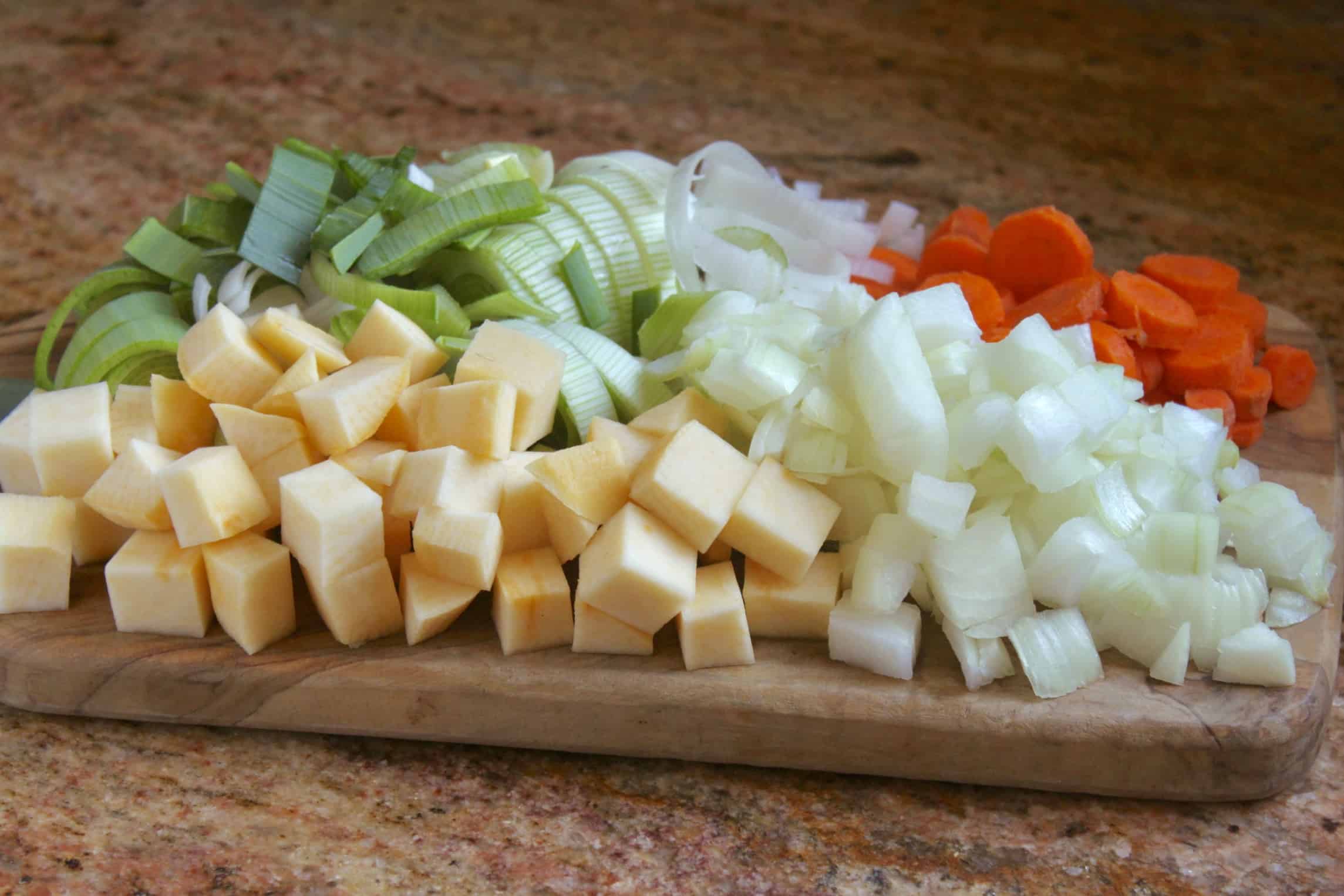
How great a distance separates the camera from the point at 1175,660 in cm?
170

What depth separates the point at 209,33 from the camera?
3850 mm

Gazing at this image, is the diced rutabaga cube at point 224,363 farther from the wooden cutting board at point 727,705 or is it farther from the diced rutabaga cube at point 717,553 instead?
the diced rutabaga cube at point 717,553

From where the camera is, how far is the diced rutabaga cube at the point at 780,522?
1.77 meters

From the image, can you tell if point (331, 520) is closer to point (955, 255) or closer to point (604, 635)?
point (604, 635)

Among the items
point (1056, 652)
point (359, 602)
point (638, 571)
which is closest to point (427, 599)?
point (359, 602)

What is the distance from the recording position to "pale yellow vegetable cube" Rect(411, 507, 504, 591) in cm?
171

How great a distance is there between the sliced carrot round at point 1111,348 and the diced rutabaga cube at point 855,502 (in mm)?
545

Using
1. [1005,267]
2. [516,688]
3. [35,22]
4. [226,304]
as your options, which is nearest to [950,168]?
[1005,267]

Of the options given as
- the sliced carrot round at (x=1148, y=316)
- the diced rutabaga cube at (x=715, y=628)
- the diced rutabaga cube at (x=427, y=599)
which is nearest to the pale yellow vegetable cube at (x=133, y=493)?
the diced rutabaga cube at (x=427, y=599)

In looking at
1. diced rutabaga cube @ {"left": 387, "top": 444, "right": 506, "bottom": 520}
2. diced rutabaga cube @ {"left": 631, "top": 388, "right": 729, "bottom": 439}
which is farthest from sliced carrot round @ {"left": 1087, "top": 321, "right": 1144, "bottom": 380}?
diced rutabaga cube @ {"left": 387, "top": 444, "right": 506, "bottom": 520}

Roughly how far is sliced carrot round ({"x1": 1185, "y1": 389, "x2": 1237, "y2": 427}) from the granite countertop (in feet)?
1.88

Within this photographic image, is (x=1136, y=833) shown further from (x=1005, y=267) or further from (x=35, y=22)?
(x=35, y=22)

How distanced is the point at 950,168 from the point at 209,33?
88.7 inches

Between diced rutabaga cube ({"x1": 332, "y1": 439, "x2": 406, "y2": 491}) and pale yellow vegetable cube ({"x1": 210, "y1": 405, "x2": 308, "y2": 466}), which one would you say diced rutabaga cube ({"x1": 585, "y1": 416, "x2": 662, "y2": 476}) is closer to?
diced rutabaga cube ({"x1": 332, "y1": 439, "x2": 406, "y2": 491})
